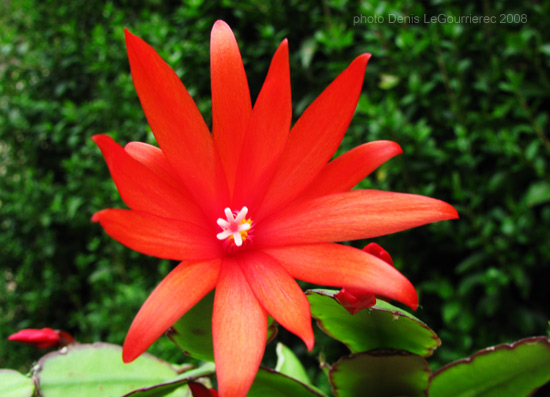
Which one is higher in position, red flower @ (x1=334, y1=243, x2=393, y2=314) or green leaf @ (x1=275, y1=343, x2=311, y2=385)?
red flower @ (x1=334, y1=243, x2=393, y2=314)

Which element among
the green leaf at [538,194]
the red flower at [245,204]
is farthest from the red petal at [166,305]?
the green leaf at [538,194]

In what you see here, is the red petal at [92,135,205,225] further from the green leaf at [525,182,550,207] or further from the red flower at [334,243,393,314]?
the green leaf at [525,182,550,207]

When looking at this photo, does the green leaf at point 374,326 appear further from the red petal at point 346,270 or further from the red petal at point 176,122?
the red petal at point 176,122

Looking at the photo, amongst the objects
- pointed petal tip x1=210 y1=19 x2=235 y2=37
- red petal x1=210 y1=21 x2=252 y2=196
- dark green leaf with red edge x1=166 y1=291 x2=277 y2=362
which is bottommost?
dark green leaf with red edge x1=166 y1=291 x2=277 y2=362

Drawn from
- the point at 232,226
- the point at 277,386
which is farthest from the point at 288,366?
the point at 232,226

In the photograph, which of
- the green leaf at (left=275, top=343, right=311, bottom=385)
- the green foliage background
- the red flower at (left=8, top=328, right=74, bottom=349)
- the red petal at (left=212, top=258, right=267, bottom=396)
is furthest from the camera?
the green foliage background

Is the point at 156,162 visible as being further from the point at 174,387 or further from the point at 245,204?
the point at 174,387

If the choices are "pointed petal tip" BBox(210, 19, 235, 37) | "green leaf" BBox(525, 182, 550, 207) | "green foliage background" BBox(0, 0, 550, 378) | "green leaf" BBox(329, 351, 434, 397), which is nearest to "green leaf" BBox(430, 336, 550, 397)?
"green leaf" BBox(329, 351, 434, 397)
